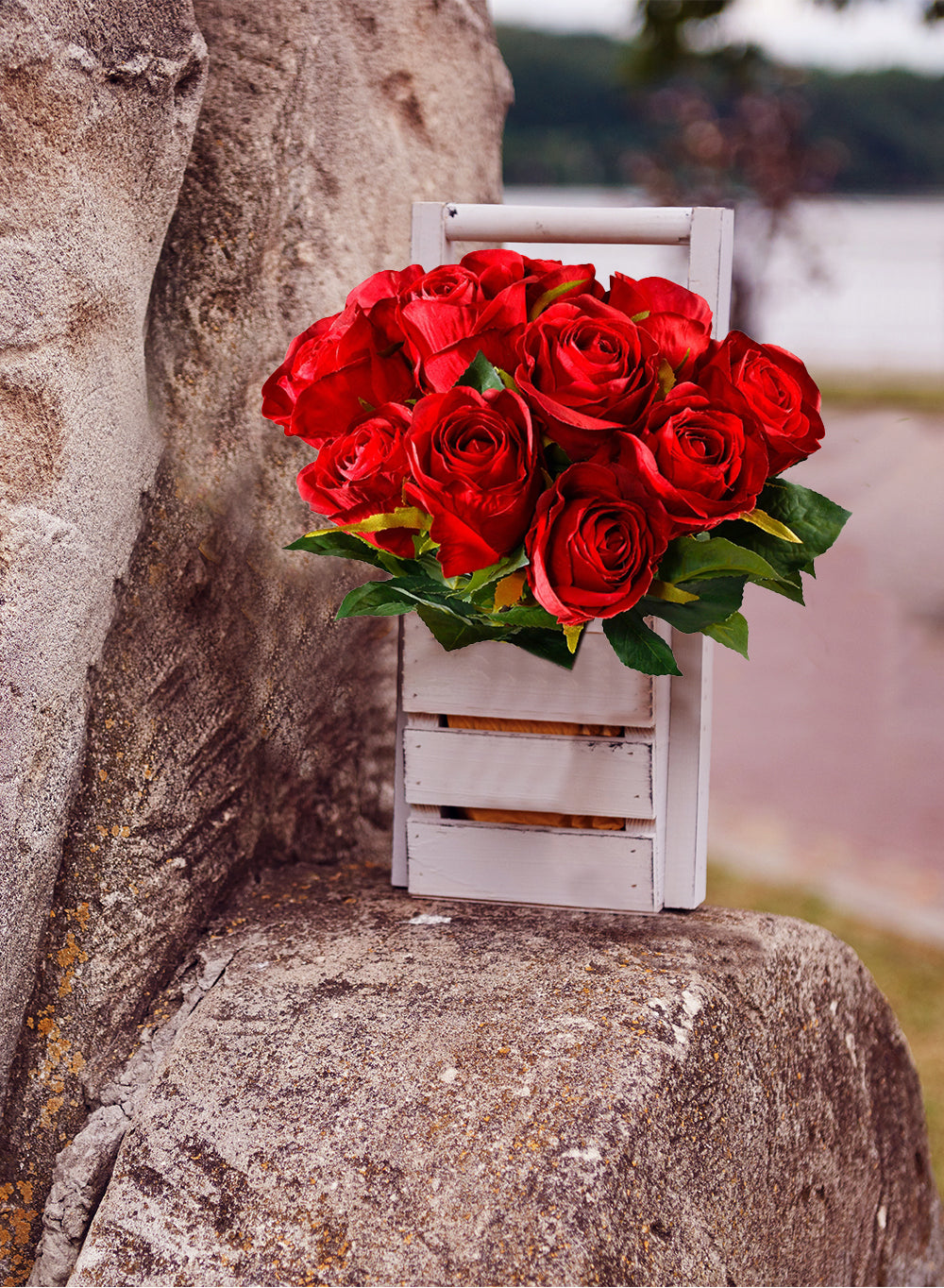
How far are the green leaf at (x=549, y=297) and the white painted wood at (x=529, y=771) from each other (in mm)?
467

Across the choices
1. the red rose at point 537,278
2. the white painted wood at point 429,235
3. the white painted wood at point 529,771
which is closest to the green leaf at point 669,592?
the white painted wood at point 529,771

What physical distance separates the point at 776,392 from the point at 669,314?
132mm

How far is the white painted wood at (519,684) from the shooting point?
127 cm

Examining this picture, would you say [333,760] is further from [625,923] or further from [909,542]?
[909,542]

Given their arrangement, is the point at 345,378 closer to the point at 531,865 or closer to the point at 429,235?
the point at 429,235

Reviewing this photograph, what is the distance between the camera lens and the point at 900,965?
2668 millimetres

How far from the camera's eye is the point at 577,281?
46.3 inches

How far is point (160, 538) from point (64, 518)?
16 centimetres

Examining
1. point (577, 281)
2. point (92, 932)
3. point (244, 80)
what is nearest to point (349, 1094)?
point (92, 932)

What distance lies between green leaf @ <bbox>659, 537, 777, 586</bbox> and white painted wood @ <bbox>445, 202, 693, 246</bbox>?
1.42ft

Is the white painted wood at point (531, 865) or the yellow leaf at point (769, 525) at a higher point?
A: the yellow leaf at point (769, 525)

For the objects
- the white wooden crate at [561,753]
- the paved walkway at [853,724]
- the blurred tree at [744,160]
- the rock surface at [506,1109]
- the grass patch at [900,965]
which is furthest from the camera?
the blurred tree at [744,160]

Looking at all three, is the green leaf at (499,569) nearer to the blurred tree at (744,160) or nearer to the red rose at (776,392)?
the red rose at (776,392)

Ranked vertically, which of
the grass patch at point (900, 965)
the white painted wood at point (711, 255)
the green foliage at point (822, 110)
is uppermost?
the green foliage at point (822, 110)
